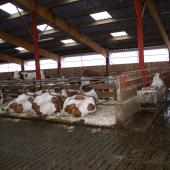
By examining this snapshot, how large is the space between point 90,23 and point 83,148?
12247 millimetres

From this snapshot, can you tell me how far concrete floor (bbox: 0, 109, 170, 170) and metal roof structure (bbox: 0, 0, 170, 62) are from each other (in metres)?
7.24

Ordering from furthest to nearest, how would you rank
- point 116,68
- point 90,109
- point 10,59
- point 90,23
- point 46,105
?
1. point 10,59
2. point 116,68
3. point 90,23
4. point 46,105
5. point 90,109

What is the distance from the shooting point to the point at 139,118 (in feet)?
22.4

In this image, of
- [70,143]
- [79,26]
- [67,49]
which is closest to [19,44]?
[67,49]

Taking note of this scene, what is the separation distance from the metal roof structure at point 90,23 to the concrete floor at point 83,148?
724cm

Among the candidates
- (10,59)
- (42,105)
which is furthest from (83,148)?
(10,59)

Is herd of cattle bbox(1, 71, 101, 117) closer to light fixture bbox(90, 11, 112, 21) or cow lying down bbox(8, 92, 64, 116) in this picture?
cow lying down bbox(8, 92, 64, 116)

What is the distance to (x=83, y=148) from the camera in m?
4.88

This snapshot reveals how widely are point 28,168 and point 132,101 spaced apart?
13.8 ft

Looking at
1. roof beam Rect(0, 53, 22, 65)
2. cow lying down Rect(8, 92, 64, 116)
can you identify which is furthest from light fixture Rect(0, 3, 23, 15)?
roof beam Rect(0, 53, 22, 65)

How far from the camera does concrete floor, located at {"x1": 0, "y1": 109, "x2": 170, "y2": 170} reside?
408cm

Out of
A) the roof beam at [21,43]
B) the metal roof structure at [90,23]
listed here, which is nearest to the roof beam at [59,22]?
the metal roof structure at [90,23]

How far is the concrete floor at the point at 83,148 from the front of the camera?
408 centimetres

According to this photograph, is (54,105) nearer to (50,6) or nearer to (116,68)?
(50,6)
